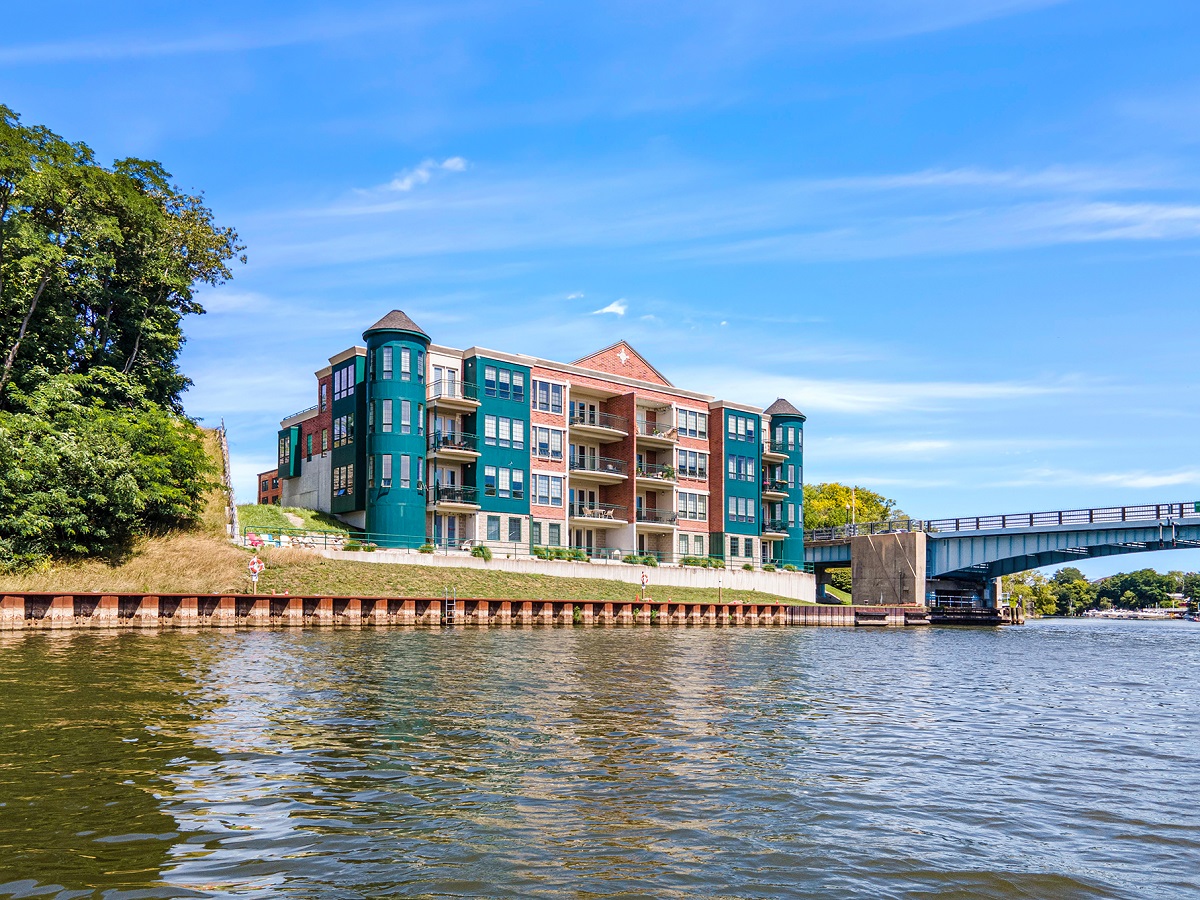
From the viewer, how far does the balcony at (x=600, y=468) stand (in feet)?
229

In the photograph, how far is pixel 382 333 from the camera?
201 ft

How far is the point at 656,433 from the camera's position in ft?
247

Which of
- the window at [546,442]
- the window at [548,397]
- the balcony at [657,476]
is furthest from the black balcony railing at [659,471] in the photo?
the window at [548,397]

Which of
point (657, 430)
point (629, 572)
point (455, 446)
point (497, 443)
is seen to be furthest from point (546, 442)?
point (657, 430)

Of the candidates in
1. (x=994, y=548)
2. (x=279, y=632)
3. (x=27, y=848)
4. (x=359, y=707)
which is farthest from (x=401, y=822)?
(x=994, y=548)

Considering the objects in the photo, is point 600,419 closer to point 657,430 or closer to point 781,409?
point 657,430

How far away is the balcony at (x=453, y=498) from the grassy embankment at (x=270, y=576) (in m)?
6.46

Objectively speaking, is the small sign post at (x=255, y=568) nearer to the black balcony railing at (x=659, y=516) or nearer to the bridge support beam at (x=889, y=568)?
the black balcony railing at (x=659, y=516)

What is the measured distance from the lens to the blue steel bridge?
69.8 m

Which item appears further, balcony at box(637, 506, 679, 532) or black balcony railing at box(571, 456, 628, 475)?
balcony at box(637, 506, 679, 532)

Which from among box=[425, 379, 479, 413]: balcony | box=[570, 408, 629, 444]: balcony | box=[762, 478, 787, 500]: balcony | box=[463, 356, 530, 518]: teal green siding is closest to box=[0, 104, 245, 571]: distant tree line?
box=[425, 379, 479, 413]: balcony

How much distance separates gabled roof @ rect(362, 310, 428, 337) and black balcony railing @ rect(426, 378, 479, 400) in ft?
12.4

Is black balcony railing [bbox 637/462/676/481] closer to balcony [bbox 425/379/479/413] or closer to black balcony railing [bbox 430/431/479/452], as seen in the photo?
black balcony railing [bbox 430/431/479/452]

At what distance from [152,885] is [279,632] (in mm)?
30939
